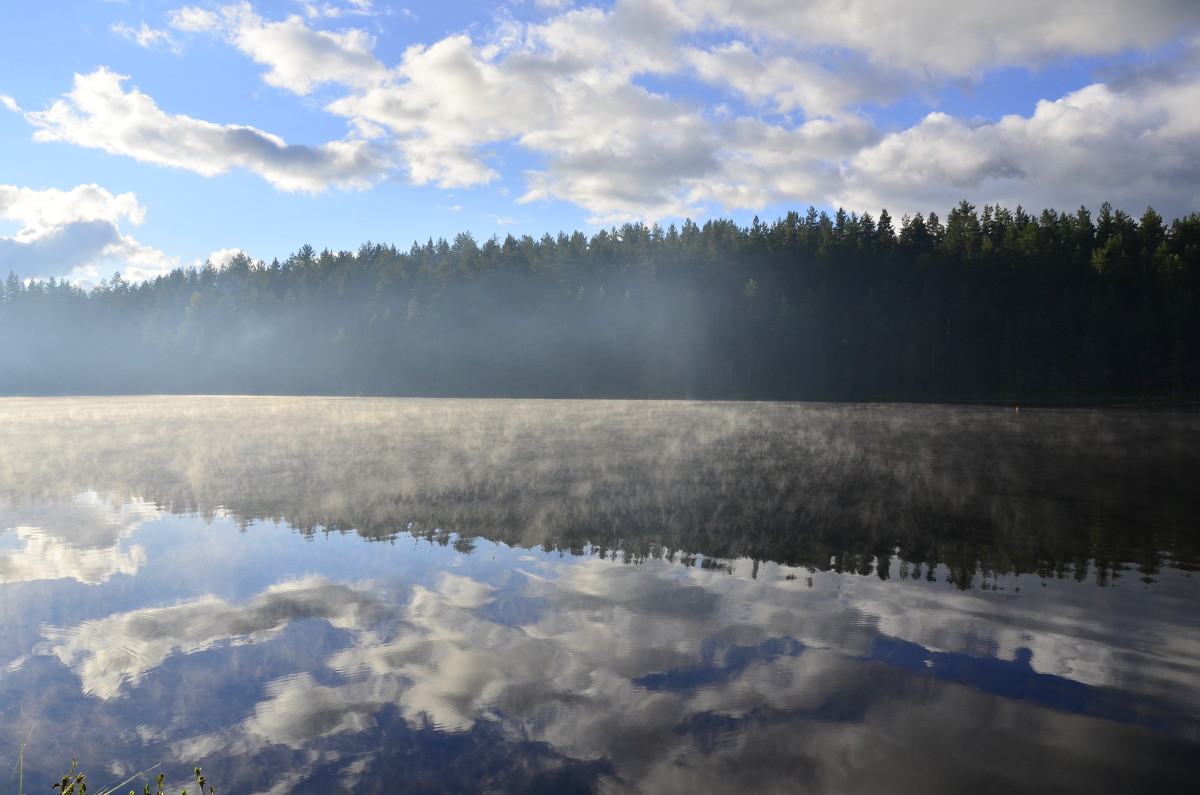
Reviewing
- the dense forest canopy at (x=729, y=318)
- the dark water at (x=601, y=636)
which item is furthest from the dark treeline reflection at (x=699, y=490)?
the dense forest canopy at (x=729, y=318)

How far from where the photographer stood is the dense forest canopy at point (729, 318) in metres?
97.0

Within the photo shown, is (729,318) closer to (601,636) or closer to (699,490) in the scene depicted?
(699,490)

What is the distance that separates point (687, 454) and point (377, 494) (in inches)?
469

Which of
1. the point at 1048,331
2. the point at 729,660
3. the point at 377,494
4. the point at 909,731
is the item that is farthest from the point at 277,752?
the point at 1048,331

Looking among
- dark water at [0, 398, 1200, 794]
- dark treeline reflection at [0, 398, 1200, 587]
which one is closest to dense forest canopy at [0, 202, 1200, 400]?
dark treeline reflection at [0, 398, 1200, 587]

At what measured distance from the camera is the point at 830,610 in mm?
8406

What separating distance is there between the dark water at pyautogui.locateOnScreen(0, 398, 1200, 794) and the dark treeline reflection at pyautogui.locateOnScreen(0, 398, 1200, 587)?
0.44ft

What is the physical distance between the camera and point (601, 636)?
755cm

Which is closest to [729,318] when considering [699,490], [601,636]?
[699,490]

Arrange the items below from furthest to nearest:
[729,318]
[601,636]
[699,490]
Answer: [729,318] < [699,490] < [601,636]

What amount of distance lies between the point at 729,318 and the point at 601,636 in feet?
349

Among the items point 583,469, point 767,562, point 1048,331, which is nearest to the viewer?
point 767,562

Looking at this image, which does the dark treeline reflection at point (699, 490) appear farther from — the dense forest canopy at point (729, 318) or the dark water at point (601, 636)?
the dense forest canopy at point (729, 318)

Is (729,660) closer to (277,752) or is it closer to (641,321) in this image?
(277,752)
